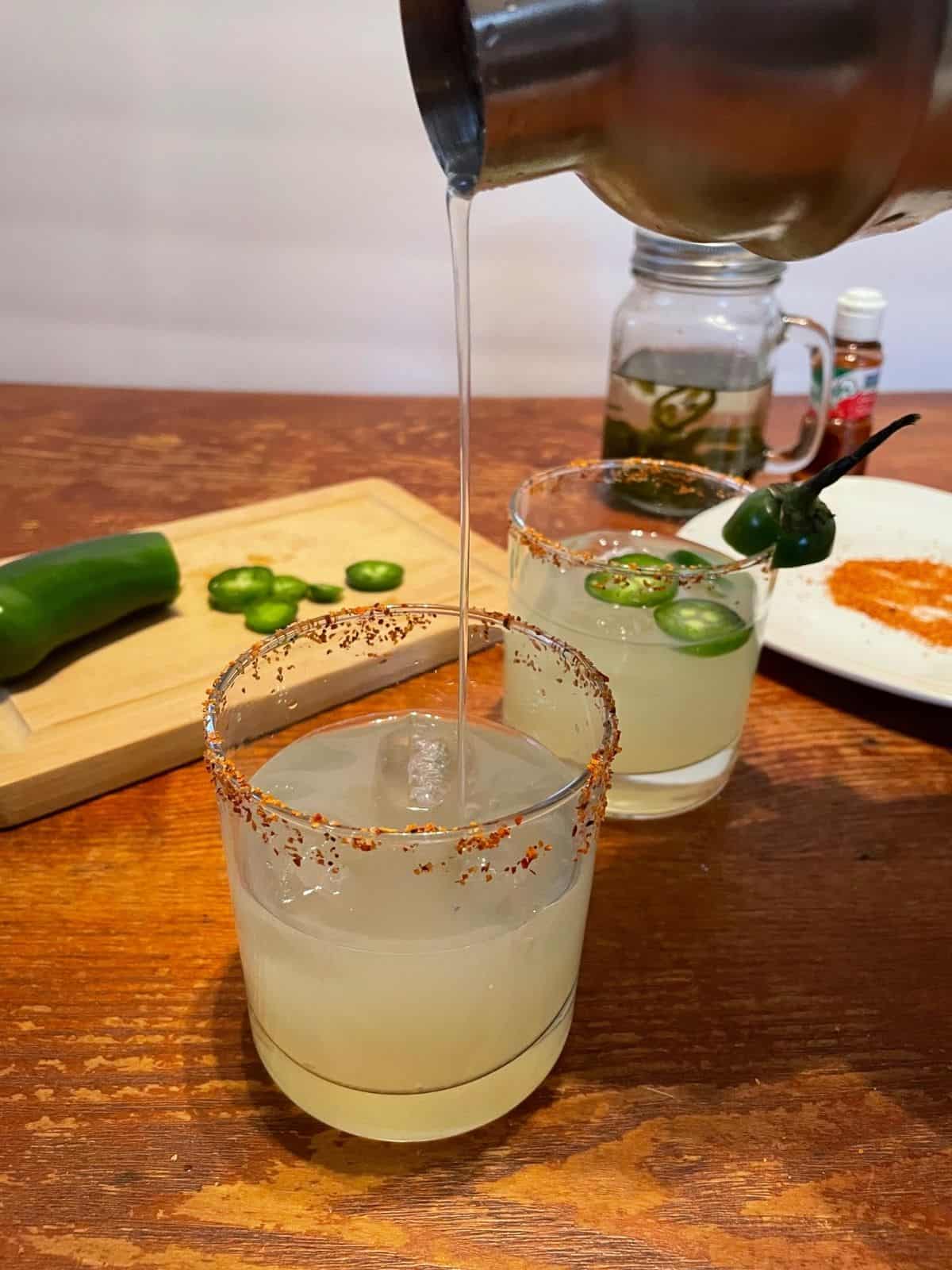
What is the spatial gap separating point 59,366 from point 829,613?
4.65 feet

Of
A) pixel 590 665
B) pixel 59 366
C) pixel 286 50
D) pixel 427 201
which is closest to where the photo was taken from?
pixel 590 665

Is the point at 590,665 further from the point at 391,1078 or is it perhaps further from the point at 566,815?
the point at 391,1078

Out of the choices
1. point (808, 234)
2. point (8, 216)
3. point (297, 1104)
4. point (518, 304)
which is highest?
point (808, 234)

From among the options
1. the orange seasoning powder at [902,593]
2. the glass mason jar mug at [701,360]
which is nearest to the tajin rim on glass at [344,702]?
the orange seasoning powder at [902,593]

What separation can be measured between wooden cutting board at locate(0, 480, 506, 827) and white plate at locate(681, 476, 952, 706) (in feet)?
0.87

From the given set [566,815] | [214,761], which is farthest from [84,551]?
[566,815]

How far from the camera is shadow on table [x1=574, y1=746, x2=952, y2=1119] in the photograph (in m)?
0.63

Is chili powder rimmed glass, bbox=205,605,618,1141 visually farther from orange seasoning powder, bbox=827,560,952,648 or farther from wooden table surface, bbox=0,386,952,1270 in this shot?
orange seasoning powder, bbox=827,560,952,648

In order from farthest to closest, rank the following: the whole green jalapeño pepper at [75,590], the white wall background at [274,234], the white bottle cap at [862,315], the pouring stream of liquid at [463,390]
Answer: the white wall background at [274,234], the white bottle cap at [862,315], the whole green jalapeño pepper at [75,590], the pouring stream of liquid at [463,390]

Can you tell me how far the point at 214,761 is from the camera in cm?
54

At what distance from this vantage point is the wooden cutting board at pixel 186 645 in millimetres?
812

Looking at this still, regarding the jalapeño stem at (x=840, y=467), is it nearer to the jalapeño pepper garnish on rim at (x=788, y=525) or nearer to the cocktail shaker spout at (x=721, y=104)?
the jalapeño pepper garnish on rim at (x=788, y=525)

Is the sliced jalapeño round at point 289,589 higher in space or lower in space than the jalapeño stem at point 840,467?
lower

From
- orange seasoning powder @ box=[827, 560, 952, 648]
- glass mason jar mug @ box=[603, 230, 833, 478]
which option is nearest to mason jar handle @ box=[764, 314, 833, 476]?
glass mason jar mug @ box=[603, 230, 833, 478]
